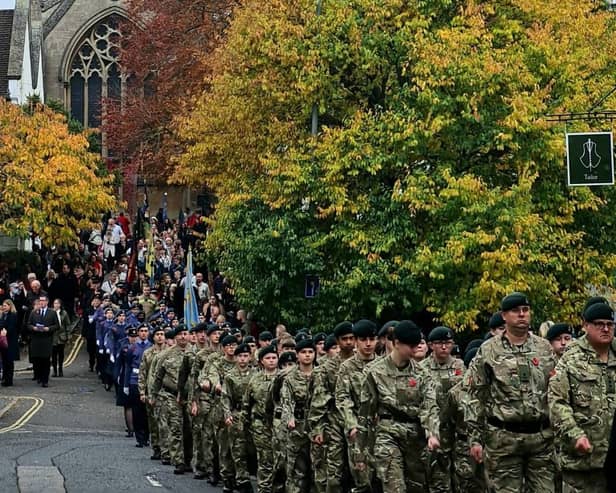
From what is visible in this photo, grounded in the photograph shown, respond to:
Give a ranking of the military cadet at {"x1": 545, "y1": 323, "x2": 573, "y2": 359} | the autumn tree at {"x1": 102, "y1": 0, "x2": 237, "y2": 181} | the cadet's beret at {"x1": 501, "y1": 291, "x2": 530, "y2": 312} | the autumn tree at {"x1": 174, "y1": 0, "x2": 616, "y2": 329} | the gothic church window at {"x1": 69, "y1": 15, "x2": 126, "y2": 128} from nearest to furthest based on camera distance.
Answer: the cadet's beret at {"x1": 501, "y1": 291, "x2": 530, "y2": 312}
the military cadet at {"x1": 545, "y1": 323, "x2": 573, "y2": 359}
the autumn tree at {"x1": 174, "y1": 0, "x2": 616, "y2": 329}
the autumn tree at {"x1": 102, "y1": 0, "x2": 237, "y2": 181}
the gothic church window at {"x1": 69, "y1": 15, "x2": 126, "y2": 128}

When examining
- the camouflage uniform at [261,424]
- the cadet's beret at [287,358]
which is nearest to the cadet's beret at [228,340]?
the camouflage uniform at [261,424]

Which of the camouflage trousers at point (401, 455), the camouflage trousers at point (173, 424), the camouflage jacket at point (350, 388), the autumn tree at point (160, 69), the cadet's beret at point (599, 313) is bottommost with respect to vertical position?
the camouflage trousers at point (173, 424)

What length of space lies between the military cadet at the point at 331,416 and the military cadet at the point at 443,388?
87cm

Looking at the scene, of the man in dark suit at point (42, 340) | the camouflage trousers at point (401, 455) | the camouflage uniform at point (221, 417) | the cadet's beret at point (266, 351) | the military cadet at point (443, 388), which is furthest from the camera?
the man in dark suit at point (42, 340)

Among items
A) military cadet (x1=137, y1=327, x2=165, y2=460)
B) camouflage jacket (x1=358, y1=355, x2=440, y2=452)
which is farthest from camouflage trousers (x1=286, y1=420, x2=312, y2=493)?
military cadet (x1=137, y1=327, x2=165, y2=460)

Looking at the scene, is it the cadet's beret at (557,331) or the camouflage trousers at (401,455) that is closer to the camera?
the camouflage trousers at (401,455)

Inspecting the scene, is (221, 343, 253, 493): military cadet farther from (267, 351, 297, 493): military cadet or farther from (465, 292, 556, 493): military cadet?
(465, 292, 556, 493): military cadet

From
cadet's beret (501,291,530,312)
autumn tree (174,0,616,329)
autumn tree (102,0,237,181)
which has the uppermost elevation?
autumn tree (102,0,237,181)

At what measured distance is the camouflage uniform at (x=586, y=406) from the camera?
11672 millimetres

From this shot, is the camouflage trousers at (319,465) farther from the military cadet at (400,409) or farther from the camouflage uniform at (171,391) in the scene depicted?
the camouflage uniform at (171,391)

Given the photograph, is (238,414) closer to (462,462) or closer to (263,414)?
(263,414)

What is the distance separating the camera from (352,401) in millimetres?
15219

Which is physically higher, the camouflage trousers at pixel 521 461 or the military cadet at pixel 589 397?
the military cadet at pixel 589 397

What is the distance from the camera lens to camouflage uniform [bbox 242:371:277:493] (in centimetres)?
1850
